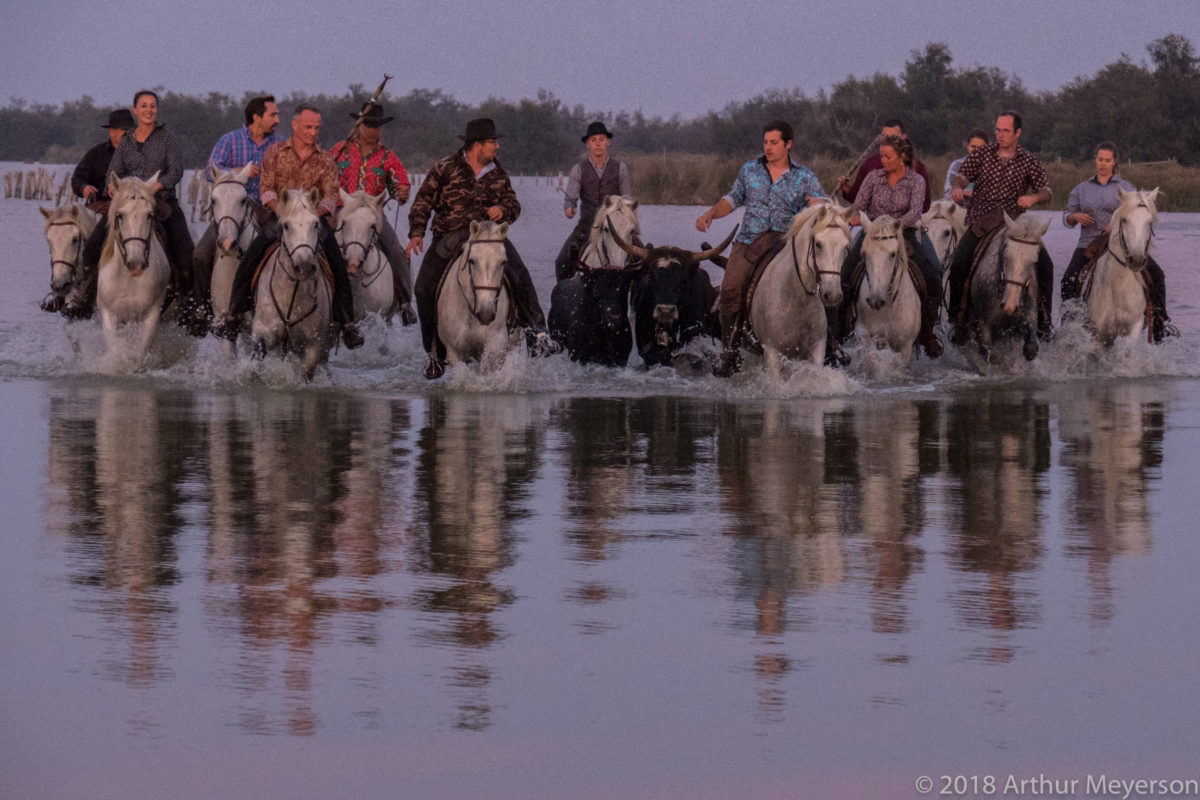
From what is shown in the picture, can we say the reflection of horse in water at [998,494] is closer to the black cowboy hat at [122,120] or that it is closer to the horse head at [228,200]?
the horse head at [228,200]

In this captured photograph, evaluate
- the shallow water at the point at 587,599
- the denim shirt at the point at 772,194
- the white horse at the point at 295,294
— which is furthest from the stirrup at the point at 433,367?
the denim shirt at the point at 772,194

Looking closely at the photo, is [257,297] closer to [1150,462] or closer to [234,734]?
[1150,462]

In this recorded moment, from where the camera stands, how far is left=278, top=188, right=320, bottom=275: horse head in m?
14.9

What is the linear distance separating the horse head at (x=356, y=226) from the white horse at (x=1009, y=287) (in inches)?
194

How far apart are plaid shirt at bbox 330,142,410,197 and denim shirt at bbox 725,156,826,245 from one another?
337 cm

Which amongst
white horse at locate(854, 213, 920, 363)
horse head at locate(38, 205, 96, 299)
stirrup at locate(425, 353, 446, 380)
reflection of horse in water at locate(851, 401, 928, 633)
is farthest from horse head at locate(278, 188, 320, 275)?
white horse at locate(854, 213, 920, 363)

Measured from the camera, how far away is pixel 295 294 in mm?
15656

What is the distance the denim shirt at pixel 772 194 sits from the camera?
51.6 ft

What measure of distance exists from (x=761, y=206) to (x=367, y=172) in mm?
3794

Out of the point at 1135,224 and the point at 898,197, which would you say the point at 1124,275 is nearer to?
the point at 1135,224

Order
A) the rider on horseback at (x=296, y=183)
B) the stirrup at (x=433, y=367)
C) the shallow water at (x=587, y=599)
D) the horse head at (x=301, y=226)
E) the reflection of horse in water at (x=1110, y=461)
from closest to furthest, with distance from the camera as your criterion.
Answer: the shallow water at (x=587, y=599) < the reflection of horse in water at (x=1110, y=461) < the horse head at (x=301, y=226) < the rider on horseback at (x=296, y=183) < the stirrup at (x=433, y=367)

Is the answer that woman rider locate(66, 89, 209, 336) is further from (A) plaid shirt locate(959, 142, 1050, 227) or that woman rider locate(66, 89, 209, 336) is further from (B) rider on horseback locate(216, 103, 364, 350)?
(A) plaid shirt locate(959, 142, 1050, 227)

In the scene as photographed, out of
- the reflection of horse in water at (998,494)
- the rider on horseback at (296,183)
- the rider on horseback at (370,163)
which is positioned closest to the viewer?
the reflection of horse in water at (998,494)

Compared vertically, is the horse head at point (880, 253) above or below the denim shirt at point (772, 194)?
below
